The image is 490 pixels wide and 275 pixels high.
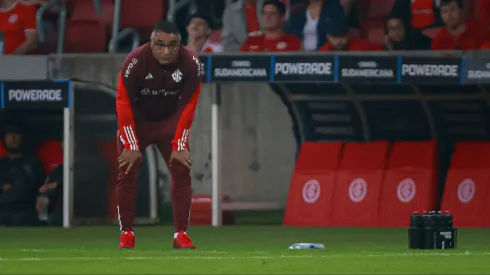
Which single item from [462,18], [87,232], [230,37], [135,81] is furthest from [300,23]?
[135,81]

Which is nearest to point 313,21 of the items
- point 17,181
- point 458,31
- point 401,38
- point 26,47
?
point 401,38

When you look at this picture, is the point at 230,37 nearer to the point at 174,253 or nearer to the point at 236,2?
the point at 236,2

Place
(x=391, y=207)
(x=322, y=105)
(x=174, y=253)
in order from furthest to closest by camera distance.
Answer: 1. (x=322, y=105)
2. (x=391, y=207)
3. (x=174, y=253)

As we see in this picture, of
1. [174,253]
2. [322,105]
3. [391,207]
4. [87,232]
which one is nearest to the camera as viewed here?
[174,253]

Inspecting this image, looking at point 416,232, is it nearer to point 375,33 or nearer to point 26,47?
point 375,33

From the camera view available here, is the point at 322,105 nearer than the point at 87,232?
No

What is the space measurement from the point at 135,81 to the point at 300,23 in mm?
7526

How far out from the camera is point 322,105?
20.1 meters

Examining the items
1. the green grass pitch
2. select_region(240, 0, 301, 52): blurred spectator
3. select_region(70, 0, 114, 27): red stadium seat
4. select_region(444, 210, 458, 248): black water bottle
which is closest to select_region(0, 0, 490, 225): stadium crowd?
select_region(240, 0, 301, 52): blurred spectator

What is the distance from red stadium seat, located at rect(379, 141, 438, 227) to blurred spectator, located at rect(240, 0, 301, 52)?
202 cm

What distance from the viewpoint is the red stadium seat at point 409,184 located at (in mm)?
18703

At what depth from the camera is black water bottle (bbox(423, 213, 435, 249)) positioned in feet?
40.2

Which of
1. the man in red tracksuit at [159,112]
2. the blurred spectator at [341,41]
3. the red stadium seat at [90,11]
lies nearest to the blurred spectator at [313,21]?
the blurred spectator at [341,41]

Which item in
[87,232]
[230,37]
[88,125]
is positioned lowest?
[87,232]
